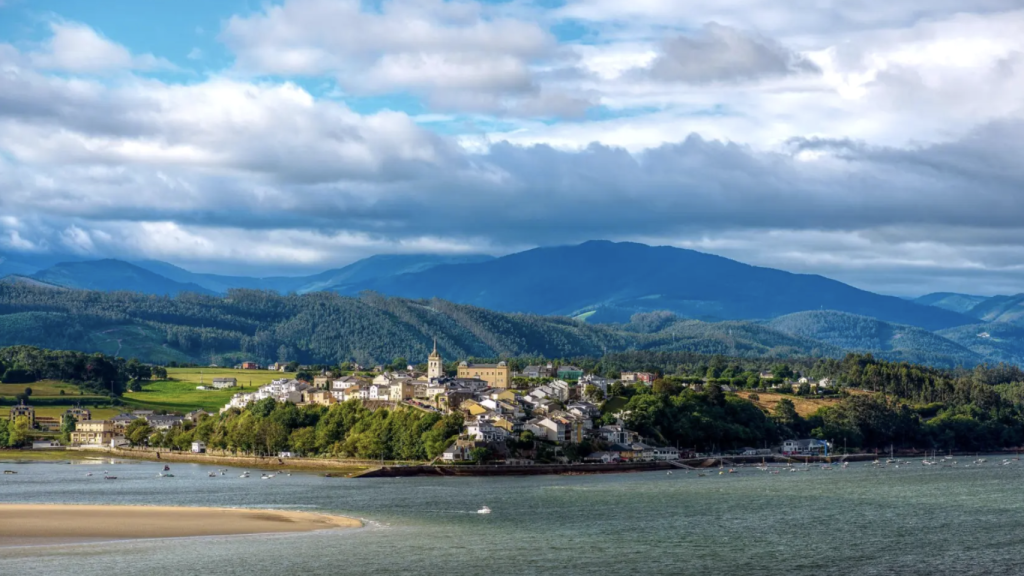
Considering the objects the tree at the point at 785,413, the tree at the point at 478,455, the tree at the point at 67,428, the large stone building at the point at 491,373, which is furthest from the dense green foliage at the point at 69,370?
the tree at the point at 785,413

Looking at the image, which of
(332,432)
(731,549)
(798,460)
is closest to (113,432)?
(332,432)

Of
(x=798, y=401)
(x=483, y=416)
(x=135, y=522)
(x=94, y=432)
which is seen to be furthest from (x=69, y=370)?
(x=135, y=522)

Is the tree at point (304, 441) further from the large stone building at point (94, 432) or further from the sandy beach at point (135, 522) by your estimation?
Answer: the sandy beach at point (135, 522)

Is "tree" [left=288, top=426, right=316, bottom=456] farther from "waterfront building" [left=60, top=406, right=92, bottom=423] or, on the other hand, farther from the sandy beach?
the sandy beach

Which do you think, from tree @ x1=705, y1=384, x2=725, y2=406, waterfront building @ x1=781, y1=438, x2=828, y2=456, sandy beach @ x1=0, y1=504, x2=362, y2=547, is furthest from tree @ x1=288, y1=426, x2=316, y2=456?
waterfront building @ x1=781, y1=438, x2=828, y2=456

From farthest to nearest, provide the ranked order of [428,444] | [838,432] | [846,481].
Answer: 1. [838,432]
2. [428,444]
3. [846,481]

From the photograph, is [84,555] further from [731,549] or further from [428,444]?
[428,444]

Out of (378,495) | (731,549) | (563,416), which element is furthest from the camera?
(563,416)
